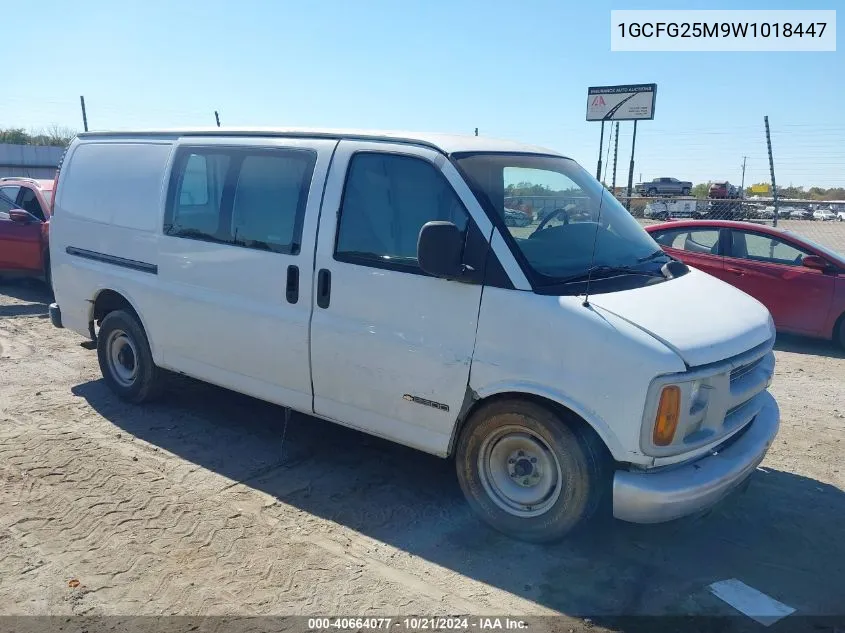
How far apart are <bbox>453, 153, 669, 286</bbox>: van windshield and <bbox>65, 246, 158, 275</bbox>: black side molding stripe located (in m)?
2.75

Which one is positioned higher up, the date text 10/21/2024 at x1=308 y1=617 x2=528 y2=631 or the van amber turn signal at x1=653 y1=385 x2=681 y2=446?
the van amber turn signal at x1=653 y1=385 x2=681 y2=446

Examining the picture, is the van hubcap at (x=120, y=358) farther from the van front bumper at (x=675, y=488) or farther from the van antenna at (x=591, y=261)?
the van front bumper at (x=675, y=488)

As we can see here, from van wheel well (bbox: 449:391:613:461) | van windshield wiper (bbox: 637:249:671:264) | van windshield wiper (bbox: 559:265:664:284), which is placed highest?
van windshield wiper (bbox: 637:249:671:264)

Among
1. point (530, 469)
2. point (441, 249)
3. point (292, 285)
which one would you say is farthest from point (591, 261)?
point (292, 285)

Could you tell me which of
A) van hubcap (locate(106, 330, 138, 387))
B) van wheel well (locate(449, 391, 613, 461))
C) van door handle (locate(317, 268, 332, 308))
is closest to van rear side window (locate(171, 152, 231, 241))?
van door handle (locate(317, 268, 332, 308))

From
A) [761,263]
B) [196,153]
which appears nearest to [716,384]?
[196,153]

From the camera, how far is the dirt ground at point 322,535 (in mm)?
3354

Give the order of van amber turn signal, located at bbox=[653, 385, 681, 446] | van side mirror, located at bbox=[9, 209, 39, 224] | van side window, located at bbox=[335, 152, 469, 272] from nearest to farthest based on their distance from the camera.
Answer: van amber turn signal, located at bbox=[653, 385, 681, 446], van side window, located at bbox=[335, 152, 469, 272], van side mirror, located at bbox=[9, 209, 39, 224]

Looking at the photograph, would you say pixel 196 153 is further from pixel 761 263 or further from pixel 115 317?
pixel 761 263

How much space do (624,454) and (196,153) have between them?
3694 millimetres

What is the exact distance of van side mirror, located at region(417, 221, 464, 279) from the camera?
3646 mm

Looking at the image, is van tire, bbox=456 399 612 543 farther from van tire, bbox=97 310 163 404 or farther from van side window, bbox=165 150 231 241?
van tire, bbox=97 310 163 404

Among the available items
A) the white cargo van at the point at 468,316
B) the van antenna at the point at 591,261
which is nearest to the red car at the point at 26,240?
the white cargo van at the point at 468,316

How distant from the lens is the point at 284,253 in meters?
4.52
